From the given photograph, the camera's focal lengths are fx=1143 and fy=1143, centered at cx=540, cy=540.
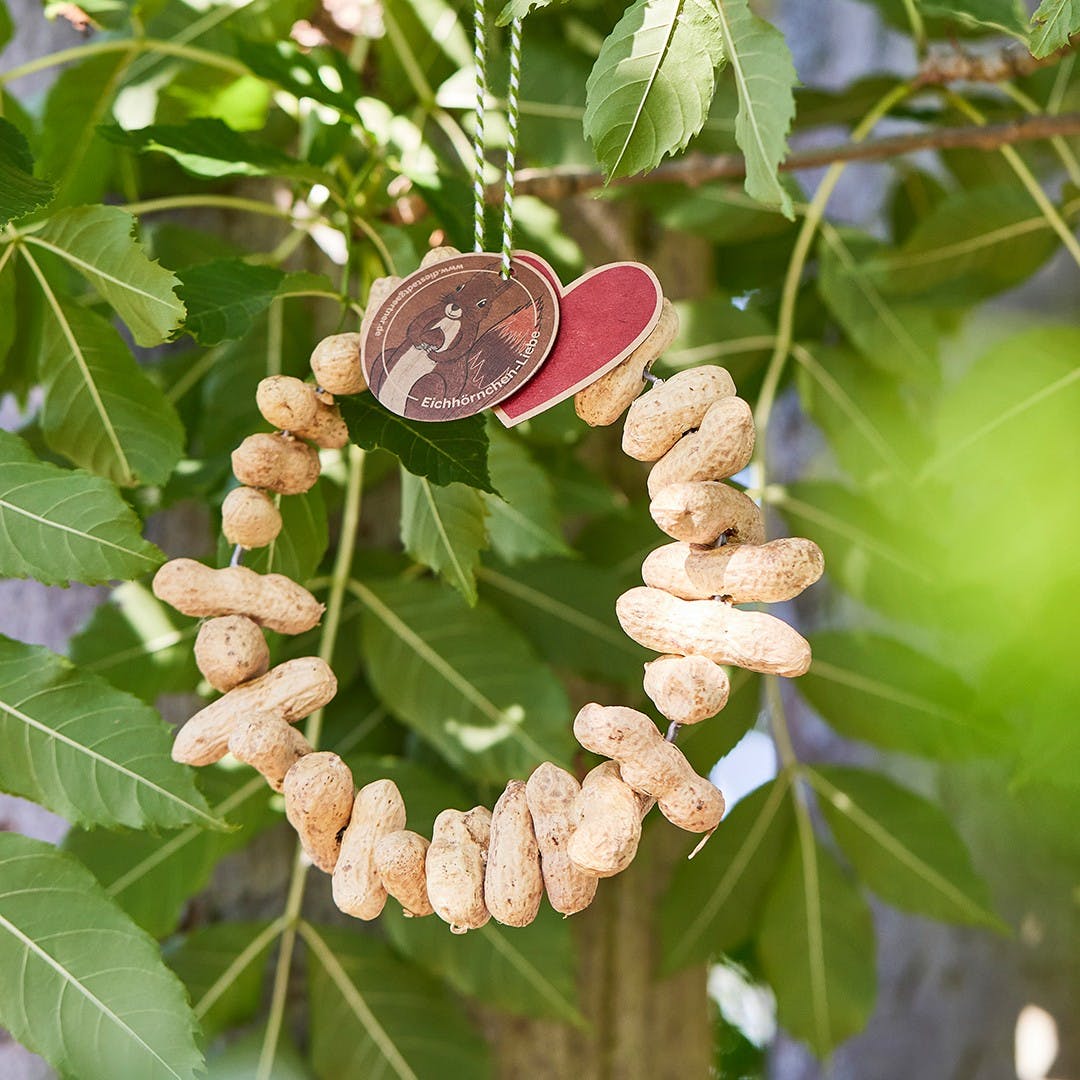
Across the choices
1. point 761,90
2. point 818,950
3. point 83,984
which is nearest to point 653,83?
point 761,90

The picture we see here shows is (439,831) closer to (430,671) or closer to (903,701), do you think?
(430,671)

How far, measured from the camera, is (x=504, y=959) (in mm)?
556

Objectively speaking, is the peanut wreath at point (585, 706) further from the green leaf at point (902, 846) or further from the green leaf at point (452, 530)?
the green leaf at point (902, 846)

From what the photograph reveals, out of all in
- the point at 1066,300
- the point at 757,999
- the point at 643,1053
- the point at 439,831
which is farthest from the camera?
the point at 757,999

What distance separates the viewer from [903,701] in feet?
2.00

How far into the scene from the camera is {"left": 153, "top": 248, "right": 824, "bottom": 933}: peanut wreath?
33 cm

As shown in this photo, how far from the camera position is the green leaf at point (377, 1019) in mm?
540

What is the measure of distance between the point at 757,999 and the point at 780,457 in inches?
26.1

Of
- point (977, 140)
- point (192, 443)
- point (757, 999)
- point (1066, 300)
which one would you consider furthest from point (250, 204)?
point (757, 999)

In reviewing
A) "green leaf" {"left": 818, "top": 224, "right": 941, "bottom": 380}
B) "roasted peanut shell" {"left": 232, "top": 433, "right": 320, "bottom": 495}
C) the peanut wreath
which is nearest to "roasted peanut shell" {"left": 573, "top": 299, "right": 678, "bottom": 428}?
the peanut wreath

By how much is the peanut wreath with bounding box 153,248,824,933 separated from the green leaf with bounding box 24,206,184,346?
46 mm

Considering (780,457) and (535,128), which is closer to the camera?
(535,128)

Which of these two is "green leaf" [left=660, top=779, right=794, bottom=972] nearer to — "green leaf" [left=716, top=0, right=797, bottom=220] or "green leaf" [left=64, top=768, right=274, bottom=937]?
"green leaf" [left=64, top=768, right=274, bottom=937]

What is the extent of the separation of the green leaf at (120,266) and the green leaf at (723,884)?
398 millimetres
